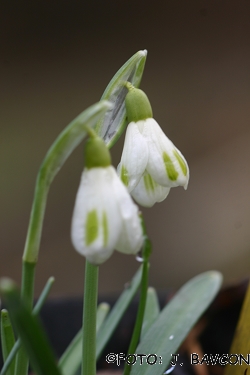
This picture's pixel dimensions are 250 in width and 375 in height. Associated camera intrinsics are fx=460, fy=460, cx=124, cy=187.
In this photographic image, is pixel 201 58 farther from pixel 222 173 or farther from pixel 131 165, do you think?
pixel 131 165

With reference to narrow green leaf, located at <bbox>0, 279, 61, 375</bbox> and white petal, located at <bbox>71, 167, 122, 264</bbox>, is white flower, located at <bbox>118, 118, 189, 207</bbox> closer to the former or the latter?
white petal, located at <bbox>71, 167, 122, 264</bbox>

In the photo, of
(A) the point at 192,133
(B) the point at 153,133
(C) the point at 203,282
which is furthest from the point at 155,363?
(A) the point at 192,133

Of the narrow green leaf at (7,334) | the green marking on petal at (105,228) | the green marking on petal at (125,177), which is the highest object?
the green marking on petal at (125,177)

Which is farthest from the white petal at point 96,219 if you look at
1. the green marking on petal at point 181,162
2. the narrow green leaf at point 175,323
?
the narrow green leaf at point 175,323

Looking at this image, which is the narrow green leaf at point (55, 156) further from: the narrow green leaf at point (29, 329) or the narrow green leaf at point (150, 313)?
the narrow green leaf at point (150, 313)

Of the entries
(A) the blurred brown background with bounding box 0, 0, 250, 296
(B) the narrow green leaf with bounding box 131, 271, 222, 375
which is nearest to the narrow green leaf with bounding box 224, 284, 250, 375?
(B) the narrow green leaf with bounding box 131, 271, 222, 375

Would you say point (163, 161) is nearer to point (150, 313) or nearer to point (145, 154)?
point (145, 154)
